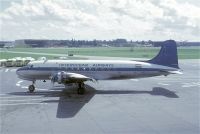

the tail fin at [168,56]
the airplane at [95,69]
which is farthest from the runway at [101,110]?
the tail fin at [168,56]

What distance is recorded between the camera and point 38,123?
67.9 ft

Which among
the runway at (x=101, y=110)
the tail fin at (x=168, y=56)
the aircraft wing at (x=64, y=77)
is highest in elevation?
the tail fin at (x=168, y=56)

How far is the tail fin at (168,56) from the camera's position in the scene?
35625 mm

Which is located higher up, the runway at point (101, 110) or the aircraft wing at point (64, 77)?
the aircraft wing at point (64, 77)

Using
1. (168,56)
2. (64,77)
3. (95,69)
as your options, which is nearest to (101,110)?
(64,77)

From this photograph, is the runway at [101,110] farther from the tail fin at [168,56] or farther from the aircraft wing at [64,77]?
the tail fin at [168,56]

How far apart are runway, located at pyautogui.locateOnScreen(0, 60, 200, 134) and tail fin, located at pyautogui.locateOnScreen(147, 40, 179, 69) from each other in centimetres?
324

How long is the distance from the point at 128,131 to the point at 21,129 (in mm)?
6862

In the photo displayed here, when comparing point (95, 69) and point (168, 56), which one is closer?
point (95, 69)

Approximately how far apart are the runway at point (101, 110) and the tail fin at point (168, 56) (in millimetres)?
3244

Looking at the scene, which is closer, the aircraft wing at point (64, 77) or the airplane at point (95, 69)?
the aircraft wing at point (64, 77)

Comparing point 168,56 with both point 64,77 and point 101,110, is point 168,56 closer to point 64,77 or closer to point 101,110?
point 64,77

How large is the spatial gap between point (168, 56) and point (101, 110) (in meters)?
14.5

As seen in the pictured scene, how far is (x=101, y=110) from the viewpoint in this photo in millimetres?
24891
